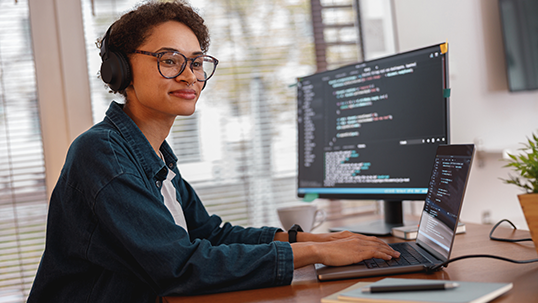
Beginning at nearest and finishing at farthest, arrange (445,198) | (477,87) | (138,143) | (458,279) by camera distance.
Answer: (458,279) < (445,198) < (138,143) < (477,87)

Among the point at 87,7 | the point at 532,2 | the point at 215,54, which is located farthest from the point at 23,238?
the point at 532,2

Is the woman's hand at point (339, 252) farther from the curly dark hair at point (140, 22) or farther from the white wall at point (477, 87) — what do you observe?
the white wall at point (477, 87)

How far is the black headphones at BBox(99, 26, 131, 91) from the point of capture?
103cm

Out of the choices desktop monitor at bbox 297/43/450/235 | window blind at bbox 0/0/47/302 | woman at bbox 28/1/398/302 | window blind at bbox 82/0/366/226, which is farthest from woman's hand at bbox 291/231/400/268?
window blind at bbox 0/0/47/302

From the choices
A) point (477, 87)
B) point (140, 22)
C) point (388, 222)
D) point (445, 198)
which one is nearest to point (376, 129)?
point (388, 222)

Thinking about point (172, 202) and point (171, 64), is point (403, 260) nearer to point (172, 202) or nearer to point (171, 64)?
point (172, 202)

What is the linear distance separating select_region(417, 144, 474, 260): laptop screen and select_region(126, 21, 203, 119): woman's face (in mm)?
606

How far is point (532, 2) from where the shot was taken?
237 cm

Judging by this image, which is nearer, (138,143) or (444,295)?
(444,295)

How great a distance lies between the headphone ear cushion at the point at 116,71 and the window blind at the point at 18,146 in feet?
3.25

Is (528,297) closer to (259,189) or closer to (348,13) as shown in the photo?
(259,189)

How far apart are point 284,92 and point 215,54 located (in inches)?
15.0

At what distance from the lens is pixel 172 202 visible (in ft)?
3.67

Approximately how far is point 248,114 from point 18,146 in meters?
1.01
